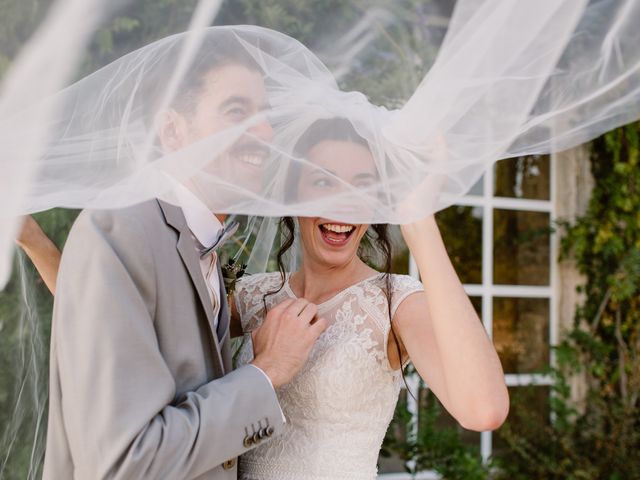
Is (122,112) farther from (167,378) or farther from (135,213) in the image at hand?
(167,378)

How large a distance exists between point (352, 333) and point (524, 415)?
3192 mm

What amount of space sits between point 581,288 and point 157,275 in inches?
179

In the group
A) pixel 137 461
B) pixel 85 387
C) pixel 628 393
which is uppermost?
pixel 85 387

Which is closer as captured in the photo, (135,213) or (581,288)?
(135,213)

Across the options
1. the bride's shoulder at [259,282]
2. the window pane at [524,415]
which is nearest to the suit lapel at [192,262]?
the bride's shoulder at [259,282]

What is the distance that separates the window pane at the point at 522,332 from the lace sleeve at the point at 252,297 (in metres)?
3.44

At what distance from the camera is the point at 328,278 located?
2.28 m

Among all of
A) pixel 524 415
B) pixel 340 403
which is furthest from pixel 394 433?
pixel 340 403

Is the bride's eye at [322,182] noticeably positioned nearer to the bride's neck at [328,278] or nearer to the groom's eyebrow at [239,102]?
the groom's eyebrow at [239,102]

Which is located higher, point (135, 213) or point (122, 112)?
point (122, 112)

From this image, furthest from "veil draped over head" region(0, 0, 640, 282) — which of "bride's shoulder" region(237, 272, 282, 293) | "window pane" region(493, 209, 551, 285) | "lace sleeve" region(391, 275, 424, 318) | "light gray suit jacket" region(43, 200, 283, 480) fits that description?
"window pane" region(493, 209, 551, 285)

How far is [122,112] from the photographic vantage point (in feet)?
4.82

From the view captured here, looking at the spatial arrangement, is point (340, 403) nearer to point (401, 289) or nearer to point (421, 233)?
point (401, 289)

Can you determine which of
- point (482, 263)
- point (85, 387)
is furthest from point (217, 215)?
point (482, 263)
